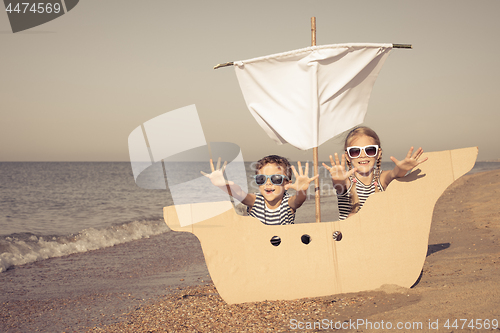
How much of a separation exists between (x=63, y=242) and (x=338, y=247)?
9459mm

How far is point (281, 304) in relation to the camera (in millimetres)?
3650

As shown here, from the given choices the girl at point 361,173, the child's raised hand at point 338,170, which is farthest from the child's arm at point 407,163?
the child's raised hand at point 338,170

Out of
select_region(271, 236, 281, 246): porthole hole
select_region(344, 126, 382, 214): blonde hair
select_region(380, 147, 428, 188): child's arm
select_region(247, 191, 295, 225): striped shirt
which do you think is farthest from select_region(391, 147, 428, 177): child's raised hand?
select_region(271, 236, 281, 246): porthole hole

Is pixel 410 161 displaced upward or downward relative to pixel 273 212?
upward

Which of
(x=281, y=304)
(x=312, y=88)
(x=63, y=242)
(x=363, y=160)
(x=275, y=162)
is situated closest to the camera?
(x=281, y=304)

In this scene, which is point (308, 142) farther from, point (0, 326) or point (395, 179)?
point (0, 326)

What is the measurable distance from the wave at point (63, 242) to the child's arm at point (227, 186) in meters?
6.50

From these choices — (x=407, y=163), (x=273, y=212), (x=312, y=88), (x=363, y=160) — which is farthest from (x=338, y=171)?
(x=312, y=88)

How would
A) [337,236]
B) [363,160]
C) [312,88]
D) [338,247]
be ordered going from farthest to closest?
[312,88], [363,160], [337,236], [338,247]

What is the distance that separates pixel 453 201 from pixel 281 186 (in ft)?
32.1

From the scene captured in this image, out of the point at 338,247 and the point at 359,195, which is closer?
the point at 338,247

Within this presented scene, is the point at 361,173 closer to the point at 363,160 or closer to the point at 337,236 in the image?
the point at 363,160

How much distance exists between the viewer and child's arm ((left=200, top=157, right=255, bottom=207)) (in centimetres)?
372

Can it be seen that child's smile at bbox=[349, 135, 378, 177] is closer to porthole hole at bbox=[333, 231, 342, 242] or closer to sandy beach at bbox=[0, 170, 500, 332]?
porthole hole at bbox=[333, 231, 342, 242]
